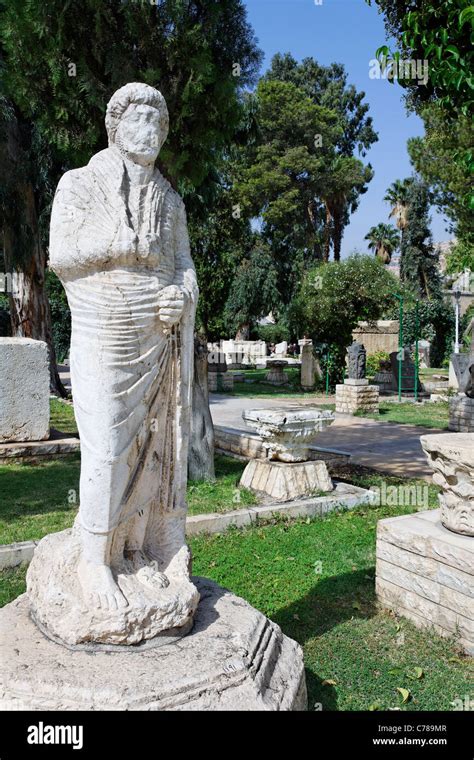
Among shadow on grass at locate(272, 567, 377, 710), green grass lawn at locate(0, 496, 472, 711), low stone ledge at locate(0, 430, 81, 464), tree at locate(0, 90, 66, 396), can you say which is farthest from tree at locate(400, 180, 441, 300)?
shadow on grass at locate(272, 567, 377, 710)

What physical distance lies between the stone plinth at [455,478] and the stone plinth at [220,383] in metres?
14.9

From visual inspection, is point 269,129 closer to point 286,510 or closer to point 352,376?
point 352,376

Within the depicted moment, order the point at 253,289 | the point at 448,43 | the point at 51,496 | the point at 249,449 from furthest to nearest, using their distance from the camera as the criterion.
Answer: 1. the point at 253,289
2. the point at 249,449
3. the point at 51,496
4. the point at 448,43

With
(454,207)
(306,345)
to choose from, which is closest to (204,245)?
(306,345)

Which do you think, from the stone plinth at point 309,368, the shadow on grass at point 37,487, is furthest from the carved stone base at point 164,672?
the stone plinth at point 309,368

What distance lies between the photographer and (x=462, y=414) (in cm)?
1210

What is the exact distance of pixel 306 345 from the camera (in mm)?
19234

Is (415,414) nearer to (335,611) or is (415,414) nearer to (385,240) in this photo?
(335,611)

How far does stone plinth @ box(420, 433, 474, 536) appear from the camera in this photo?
401 centimetres

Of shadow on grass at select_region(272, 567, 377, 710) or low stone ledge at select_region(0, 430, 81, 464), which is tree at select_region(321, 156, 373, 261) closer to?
low stone ledge at select_region(0, 430, 81, 464)

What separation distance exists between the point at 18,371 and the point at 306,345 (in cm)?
1183

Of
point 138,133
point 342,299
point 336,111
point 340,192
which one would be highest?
point 336,111

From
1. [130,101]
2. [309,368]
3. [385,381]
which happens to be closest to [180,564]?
[130,101]

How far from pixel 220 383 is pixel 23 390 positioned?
11.0 m
